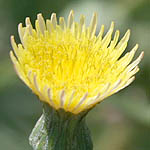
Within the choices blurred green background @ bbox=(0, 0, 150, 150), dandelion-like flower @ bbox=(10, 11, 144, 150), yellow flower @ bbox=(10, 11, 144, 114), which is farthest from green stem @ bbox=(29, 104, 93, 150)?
blurred green background @ bbox=(0, 0, 150, 150)

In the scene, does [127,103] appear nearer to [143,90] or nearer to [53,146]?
[143,90]

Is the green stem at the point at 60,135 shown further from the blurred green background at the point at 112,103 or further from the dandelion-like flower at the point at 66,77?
the blurred green background at the point at 112,103

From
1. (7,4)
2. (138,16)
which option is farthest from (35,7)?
(138,16)

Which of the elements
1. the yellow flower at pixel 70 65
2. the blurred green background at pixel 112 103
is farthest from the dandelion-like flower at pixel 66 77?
the blurred green background at pixel 112 103

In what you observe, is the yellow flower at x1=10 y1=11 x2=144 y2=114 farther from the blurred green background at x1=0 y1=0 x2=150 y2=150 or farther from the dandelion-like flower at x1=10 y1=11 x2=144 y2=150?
the blurred green background at x1=0 y1=0 x2=150 y2=150

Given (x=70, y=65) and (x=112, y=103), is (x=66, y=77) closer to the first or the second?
(x=70, y=65)

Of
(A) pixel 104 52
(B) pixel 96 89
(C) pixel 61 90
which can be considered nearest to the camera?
(C) pixel 61 90
